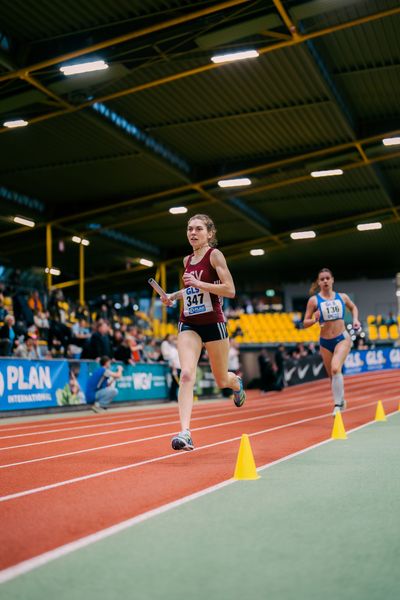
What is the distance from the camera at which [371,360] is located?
42781mm

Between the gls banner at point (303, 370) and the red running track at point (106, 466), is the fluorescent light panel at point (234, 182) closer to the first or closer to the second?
the gls banner at point (303, 370)

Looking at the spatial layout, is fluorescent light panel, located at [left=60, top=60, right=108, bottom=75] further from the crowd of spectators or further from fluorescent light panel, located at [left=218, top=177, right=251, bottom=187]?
fluorescent light panel, located at [left=218, top=177, right=251, bottom=187]

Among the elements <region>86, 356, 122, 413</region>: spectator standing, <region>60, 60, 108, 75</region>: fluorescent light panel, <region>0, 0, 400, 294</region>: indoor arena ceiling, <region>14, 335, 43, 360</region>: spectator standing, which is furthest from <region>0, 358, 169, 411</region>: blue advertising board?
<region>0, 0, 400, 294</region>: indoor arena ceiling

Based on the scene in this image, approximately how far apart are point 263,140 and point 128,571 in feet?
78.7

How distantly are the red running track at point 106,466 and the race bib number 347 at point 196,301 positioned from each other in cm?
146

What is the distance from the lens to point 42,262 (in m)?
45.6

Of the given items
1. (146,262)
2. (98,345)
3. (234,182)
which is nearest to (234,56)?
(98,345)

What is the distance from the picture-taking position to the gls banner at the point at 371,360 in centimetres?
4041

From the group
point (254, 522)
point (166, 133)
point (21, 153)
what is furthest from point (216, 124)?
point (254, 522)

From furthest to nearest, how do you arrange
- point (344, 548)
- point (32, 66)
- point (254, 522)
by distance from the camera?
1. point (32, 66)
2. point (254, 522)
3. point (344, 548)

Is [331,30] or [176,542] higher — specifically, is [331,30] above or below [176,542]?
above

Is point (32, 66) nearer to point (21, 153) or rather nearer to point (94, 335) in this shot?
point (94, 335)

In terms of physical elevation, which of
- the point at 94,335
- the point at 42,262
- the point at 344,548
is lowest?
the point at 344,548

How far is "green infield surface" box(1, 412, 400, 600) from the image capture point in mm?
3176
